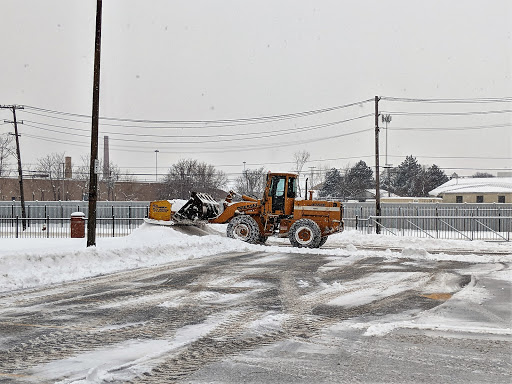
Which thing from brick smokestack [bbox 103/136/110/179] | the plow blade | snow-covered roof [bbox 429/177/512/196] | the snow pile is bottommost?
the snow pile

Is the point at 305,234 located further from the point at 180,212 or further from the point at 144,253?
the point at 144,253

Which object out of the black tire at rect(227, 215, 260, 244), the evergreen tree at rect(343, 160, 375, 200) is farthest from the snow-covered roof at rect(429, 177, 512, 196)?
the black tire at rect(227, 215, 260, 244)

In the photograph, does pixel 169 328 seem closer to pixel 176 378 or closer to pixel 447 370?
pixel 176 378

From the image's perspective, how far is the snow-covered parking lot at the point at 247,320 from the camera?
19.9 feet

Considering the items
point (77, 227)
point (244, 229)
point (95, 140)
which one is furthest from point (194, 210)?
point (95, 140)

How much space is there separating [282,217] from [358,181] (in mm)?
75503

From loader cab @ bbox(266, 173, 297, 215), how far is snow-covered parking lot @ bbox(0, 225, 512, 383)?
657 centimetres

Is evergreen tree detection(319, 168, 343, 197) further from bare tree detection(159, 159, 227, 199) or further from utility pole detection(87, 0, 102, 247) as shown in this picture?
utility pole detection(87, 0, 102, 247)

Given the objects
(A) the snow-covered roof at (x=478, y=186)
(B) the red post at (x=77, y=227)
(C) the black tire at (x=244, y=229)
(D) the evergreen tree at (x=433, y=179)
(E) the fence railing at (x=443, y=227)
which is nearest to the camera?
(C) the black tire at (x=244, y=229)

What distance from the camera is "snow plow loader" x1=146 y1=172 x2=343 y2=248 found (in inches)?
905

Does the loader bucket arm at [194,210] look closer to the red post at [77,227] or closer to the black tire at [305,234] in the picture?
the black tire at [305,234]

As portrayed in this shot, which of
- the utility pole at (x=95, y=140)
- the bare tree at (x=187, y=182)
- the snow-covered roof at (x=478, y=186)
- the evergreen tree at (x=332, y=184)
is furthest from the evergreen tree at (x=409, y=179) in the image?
the utility pole at (x=95, y=140)

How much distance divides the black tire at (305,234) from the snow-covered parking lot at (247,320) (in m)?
5.36

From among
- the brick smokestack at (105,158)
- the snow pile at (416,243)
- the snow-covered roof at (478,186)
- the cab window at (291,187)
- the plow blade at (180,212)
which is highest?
the brick smokestack at (105,158)
